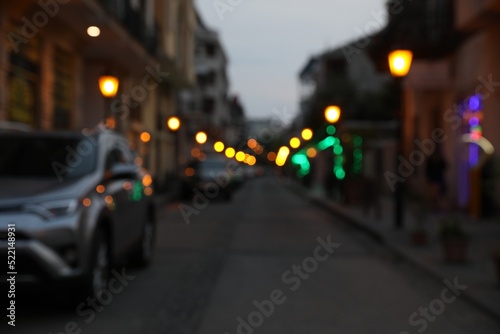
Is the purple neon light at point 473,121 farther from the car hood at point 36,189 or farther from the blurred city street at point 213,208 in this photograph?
the car hood at point 36,189

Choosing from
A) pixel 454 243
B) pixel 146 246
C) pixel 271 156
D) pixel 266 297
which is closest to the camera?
pixel 266 297

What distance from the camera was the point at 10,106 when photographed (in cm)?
1673

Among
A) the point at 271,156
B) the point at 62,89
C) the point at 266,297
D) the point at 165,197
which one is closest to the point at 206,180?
the point at 165,197

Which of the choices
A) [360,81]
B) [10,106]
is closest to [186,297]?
[10,106]

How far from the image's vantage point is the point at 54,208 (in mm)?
6633

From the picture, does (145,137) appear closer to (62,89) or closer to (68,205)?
(62,89)

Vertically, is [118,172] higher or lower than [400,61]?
lower

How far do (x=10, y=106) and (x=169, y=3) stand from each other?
65.2ft

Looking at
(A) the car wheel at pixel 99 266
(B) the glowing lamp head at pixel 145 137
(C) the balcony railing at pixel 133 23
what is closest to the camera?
(A) the car wheel at pixel 99 266

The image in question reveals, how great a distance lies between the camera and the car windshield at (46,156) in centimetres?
758

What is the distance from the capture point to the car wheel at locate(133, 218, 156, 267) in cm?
995

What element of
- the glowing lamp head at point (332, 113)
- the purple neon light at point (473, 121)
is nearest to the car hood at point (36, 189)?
the purple neon light at point (473, 121)

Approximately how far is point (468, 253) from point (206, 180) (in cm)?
1862

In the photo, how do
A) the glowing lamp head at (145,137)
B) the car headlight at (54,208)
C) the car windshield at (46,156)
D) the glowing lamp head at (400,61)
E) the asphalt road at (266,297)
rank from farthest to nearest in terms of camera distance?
the glowing lamp head at (145,137)
the glowing lamp head at (400,61)
the car windshield at (46,156)
the asphalt road at (266,297)
the car headlight at (54,208)
